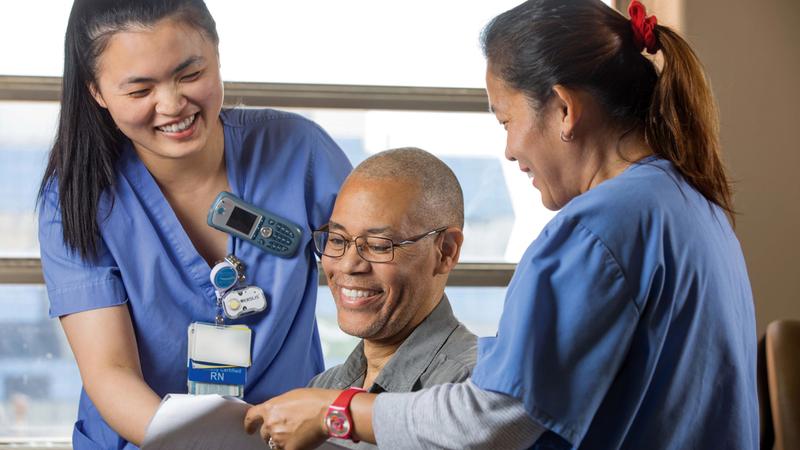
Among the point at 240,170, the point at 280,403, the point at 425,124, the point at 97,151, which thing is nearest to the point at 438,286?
the point at 280,403

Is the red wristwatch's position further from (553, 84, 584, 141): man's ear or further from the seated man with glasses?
(553, 84, 584, 141): man's ear

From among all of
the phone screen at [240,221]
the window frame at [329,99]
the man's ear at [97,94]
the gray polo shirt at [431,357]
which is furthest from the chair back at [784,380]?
the man's ear at [97,94]

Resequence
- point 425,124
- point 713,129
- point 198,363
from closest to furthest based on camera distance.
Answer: point 713,129
point 198,363
point 425,124

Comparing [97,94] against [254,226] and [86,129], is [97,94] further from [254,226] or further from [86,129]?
[254,226]

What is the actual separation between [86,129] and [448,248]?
72cm

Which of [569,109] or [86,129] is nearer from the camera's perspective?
[569,109]

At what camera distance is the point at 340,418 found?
4.02ft

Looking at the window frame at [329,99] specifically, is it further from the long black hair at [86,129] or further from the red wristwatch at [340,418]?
the red wristwatch at [340,418]

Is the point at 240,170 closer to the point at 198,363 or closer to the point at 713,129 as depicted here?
the point at 198,363

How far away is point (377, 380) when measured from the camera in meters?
1.56

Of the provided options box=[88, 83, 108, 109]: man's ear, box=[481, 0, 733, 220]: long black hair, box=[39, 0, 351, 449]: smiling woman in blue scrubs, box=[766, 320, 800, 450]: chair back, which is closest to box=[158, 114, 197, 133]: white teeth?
box=[39, 0, 351, 449]: smiling woman in blue scrubs

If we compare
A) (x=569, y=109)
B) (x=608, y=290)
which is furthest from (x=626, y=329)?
(x=569, y=109)

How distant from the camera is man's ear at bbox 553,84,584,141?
1189 millimetres

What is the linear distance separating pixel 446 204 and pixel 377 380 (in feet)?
0.98
